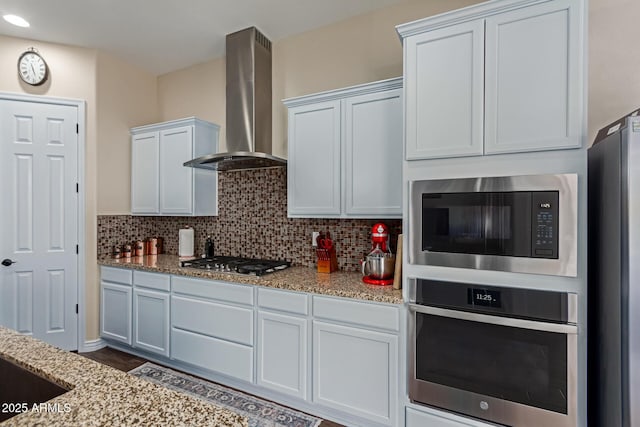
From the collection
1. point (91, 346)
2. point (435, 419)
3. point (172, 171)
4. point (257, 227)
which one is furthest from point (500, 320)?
point (91, 346)

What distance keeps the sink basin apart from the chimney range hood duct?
2124 mm

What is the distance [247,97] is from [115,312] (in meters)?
2.50

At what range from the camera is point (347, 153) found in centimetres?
247

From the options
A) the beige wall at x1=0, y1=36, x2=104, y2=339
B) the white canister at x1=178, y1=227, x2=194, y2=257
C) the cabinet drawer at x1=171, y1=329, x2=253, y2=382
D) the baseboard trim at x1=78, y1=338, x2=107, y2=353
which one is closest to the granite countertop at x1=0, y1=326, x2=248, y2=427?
the cabinet drawer at x1=171, y1=329, x2=253, y2=382

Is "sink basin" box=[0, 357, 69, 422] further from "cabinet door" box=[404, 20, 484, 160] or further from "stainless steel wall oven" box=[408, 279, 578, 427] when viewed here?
"cabinet door" box=[404, 20, 484, 160]

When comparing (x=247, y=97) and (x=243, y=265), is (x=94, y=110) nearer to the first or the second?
(x=247, y=97)

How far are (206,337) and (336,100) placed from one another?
2.18 m

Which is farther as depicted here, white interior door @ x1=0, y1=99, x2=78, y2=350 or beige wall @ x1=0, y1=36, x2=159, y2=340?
beige wall @ x1=0, y1=36, x2=159, y2=340

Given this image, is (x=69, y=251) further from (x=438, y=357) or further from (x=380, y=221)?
(x=438, y=357)

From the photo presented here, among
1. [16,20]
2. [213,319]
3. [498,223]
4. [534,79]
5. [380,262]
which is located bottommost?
[213,319]

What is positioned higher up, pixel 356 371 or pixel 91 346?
pixel 356 371

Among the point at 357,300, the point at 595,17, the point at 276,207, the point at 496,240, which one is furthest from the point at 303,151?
the point at 595,17

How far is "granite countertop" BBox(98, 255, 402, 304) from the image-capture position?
2.07 metres

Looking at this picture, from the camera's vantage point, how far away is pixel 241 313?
252 cm
